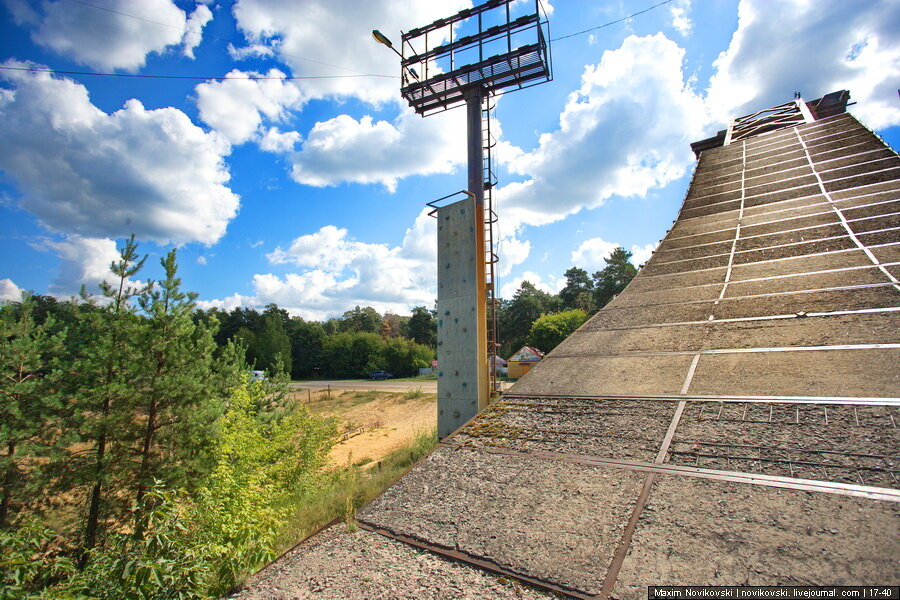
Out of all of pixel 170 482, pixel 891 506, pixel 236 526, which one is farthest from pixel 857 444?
pixel 170 482

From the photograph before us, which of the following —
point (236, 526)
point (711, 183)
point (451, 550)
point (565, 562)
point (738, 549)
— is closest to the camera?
point (738, 549)

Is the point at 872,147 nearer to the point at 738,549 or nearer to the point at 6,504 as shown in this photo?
the point at 738,549

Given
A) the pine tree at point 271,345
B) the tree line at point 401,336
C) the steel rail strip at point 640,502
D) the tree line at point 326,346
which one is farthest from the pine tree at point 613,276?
the steel rail strip at point 640,502

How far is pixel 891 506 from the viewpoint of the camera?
6.17 ft

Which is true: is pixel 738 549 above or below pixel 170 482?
above

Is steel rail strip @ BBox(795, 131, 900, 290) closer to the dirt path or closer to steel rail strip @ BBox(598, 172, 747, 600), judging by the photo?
steel rail strip @ BBox(598, 172, 747, 600)

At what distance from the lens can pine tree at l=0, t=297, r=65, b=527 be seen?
6.36m

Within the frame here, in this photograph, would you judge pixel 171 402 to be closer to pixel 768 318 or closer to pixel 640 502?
pixel 640 502

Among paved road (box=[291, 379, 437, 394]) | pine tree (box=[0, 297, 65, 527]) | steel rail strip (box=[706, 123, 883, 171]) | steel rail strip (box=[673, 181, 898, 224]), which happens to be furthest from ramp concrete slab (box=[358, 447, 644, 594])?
paved road (box=[291, 379, 437, 394])

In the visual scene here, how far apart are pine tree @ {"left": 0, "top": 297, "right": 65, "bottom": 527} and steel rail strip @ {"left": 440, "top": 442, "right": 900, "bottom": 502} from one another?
26.6 feet

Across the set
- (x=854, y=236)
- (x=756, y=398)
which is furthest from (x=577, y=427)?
(x=854, y=236)

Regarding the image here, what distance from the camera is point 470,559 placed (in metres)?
2.10

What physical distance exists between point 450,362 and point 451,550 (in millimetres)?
6422

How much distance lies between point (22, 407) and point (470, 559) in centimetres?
882
